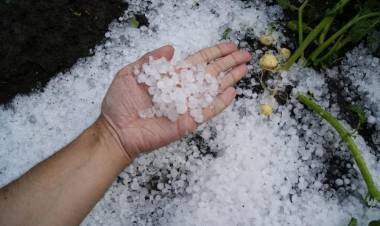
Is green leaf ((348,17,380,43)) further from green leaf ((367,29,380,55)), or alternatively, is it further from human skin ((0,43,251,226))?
human skin ((0,43,251,226))

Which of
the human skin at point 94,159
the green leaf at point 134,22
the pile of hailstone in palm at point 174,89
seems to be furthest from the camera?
the green leaf at point 134,22

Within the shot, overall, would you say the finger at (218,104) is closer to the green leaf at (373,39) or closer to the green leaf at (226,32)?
the green leaf at (226,32)

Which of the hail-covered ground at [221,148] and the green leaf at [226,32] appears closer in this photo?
the hail-covered ground at [221,148]

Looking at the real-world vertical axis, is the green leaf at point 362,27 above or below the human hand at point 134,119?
above

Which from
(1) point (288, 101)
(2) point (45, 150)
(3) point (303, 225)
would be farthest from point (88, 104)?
(3) point (303, 225)

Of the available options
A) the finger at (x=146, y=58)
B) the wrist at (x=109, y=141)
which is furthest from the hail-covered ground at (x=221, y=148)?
the finger at (x=146, y=58)

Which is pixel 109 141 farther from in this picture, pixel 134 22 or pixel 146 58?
pixel 134 22

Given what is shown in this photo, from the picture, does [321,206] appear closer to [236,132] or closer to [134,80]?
[236,132]

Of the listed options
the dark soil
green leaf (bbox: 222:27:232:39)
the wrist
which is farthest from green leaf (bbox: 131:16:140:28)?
the wrist
